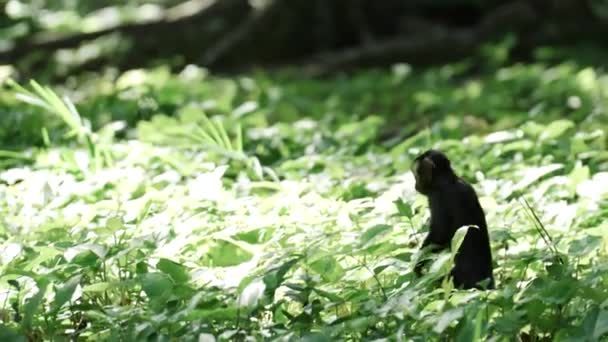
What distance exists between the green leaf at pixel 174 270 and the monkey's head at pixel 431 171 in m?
0.87

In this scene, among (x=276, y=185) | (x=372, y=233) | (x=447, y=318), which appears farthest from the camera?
(x=276, y=185)

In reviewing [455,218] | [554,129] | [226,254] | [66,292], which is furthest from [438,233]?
[554,129]

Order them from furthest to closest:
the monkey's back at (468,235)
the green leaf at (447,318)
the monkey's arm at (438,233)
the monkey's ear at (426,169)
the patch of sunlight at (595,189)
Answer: the patch of sunlight at (595,189)
the monkey's ear at (426,169)
the monkey's arm at (438,233)
the monkey's back at (468,235)
the green leaf at (447,318)

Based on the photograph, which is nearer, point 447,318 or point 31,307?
point 447,318

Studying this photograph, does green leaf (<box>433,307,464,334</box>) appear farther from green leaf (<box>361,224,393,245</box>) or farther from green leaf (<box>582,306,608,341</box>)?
green leaf (<box>361,224,393,245</box>)

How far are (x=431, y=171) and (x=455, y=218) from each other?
19cm

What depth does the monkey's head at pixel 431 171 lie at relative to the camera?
360 cm

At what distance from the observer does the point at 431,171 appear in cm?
360

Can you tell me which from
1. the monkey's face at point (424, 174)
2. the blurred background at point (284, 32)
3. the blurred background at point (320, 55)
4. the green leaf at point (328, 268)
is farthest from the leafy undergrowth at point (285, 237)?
the blurred background at point (284, 32)

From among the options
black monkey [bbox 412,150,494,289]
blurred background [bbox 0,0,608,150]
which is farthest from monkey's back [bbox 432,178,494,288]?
blurred background [bbox 0,0,608,150]

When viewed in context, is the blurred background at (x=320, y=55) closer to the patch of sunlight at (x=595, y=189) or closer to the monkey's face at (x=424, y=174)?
the patch of sunlight at (x=595, y=189)

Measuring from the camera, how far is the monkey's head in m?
3.60

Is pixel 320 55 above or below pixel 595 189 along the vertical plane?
below

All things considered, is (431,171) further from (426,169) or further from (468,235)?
(468,235)
